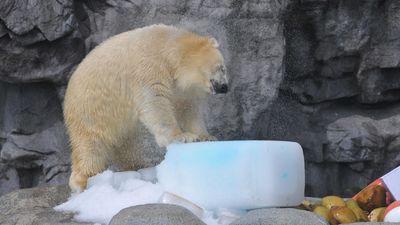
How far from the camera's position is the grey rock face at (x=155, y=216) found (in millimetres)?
2223

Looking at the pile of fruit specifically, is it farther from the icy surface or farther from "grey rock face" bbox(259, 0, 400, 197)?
"grey rock face" bbox(259, 0, 400, 197)

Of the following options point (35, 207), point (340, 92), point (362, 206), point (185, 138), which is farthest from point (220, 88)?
point (340, 92)

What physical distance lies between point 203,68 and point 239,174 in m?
0.78

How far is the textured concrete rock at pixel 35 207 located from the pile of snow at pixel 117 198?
0.08m

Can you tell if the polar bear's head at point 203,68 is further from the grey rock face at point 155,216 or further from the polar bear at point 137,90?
the grey rock face at point 155,216

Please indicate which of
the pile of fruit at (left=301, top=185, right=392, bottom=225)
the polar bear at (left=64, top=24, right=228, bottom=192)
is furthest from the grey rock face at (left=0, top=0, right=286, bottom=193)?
the pile of fruit at (left=301, top=185, right=392, bottom=225)

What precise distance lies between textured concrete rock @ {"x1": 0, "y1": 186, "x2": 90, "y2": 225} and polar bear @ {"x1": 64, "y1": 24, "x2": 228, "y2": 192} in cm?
12

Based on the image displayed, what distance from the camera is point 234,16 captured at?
521cm

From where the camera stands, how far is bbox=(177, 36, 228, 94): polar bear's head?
3197 mm

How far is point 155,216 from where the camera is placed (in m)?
2.24

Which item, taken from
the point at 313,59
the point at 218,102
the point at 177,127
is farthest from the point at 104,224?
the point at 313,59

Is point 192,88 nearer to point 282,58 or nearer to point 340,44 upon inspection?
point 282,58

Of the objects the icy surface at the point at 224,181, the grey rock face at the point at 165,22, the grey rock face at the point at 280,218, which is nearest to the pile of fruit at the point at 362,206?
the icy surface at the point at 224,181

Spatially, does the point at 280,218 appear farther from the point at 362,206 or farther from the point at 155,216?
the point at 362,206
